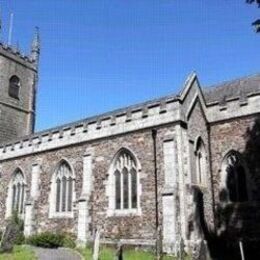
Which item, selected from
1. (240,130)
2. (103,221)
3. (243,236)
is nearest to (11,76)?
(103,221)

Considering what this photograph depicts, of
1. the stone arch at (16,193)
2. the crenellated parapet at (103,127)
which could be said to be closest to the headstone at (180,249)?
the crenellated parapet at (103,127)

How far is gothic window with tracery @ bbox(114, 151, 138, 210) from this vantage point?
63.5 ft

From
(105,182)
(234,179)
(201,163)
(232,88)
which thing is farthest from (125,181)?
(232,88)

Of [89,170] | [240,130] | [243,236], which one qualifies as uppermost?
[240,130]

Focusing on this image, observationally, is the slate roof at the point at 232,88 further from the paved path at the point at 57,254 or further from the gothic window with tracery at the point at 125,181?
the paved path at the point at 57,254

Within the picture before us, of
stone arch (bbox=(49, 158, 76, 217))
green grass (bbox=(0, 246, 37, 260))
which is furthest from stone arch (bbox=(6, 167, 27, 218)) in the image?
green grass (bbox=(0, 246, 37, 260))

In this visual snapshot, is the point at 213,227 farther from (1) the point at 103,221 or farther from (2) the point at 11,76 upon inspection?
(2) the point at 11,76

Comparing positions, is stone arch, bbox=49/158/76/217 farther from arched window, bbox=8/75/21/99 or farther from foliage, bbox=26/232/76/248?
arched window, bbox=8/75/21/99

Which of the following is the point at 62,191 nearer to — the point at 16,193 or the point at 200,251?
the point at 16,193

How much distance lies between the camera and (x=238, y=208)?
18.4m

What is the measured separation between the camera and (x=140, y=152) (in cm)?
1939

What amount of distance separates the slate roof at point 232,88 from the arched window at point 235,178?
3.57 meters

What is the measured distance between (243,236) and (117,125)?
777 centimetres

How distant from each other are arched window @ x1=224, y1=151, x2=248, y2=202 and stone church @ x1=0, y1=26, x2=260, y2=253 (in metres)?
0.05
